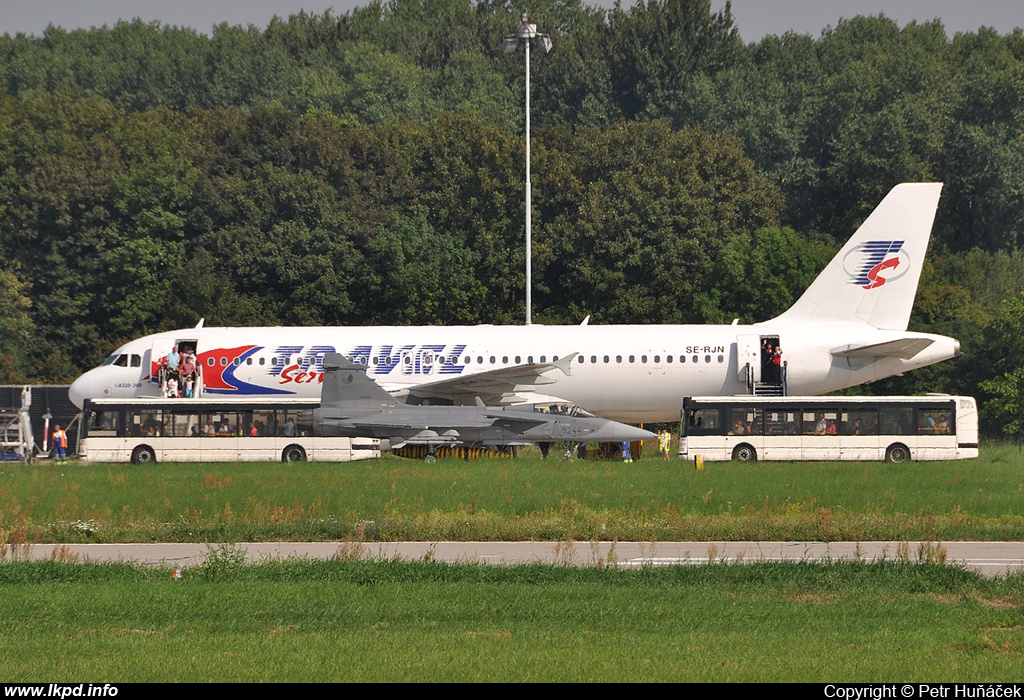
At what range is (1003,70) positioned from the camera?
8500 centimetres

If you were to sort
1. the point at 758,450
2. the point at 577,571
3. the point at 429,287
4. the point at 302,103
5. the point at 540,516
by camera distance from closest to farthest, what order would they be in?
the point at 577,571, the point at 540,516, the point at 758,450, the point at 429,287, the point at 302,103

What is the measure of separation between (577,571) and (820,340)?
90.8 ft

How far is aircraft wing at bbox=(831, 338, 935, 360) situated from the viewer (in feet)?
140

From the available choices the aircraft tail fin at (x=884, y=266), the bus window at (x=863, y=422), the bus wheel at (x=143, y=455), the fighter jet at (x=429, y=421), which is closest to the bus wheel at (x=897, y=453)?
the bus window at (x=863, y=422)

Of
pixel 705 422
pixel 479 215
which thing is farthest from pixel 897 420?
pixel 479 215

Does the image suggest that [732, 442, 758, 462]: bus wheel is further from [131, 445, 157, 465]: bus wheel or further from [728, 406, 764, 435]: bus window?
[131, 445, 157, 465]: bus wheel

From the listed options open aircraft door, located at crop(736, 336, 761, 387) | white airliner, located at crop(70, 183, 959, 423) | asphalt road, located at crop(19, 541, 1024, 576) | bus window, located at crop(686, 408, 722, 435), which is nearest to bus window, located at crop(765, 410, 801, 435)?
bus window, located at crop(686, 408, 722, 435)

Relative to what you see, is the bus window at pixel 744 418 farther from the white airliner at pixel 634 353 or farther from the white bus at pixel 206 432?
the white bus at pixel 206 432

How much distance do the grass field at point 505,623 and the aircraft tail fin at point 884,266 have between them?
28164 millimetres

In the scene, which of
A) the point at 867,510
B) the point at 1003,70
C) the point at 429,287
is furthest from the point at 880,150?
the point at 867,510

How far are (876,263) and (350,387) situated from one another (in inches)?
738

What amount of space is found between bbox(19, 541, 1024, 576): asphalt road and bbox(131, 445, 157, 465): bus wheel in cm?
1914

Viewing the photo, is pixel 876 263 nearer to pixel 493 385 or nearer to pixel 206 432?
pixel 493 385

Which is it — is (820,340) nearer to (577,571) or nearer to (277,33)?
(577,571)
